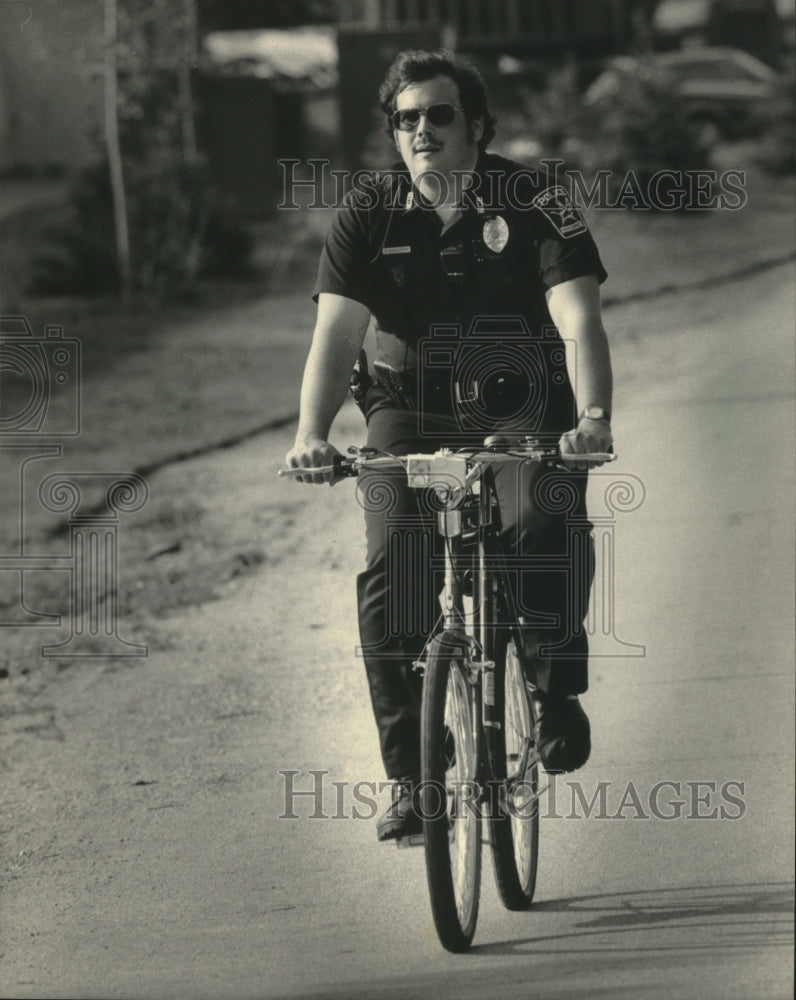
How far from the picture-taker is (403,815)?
4.18m

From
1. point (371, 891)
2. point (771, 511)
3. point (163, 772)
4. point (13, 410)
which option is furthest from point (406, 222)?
point (13, 410)

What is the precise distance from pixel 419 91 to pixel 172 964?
2.14m

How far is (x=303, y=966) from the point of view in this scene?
3959 mm

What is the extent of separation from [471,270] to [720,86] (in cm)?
1824

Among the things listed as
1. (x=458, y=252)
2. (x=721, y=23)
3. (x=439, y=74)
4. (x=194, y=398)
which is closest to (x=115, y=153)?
(x=194, y=398)

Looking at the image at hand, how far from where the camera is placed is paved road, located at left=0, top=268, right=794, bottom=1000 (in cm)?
392

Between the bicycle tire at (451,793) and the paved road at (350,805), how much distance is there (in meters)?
0.13

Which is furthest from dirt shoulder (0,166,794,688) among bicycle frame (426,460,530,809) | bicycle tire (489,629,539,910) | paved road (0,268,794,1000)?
bicycle frame (426,460,530,809)

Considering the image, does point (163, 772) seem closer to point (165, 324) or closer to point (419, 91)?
point (419, 91)

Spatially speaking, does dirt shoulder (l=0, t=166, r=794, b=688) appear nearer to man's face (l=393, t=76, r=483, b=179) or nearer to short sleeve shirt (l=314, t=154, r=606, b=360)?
short sleeve shirt (l=314, t=154, r=606, b=360)

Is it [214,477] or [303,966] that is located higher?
[214,477]

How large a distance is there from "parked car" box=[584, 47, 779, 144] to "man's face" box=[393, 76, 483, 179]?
15147mm

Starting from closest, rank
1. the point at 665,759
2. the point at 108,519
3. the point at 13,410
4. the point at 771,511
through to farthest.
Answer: the point at 665,759 → the point at 771,511 → the point at 108,519 → the point at 13,410

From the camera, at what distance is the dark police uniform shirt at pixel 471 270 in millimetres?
4121
